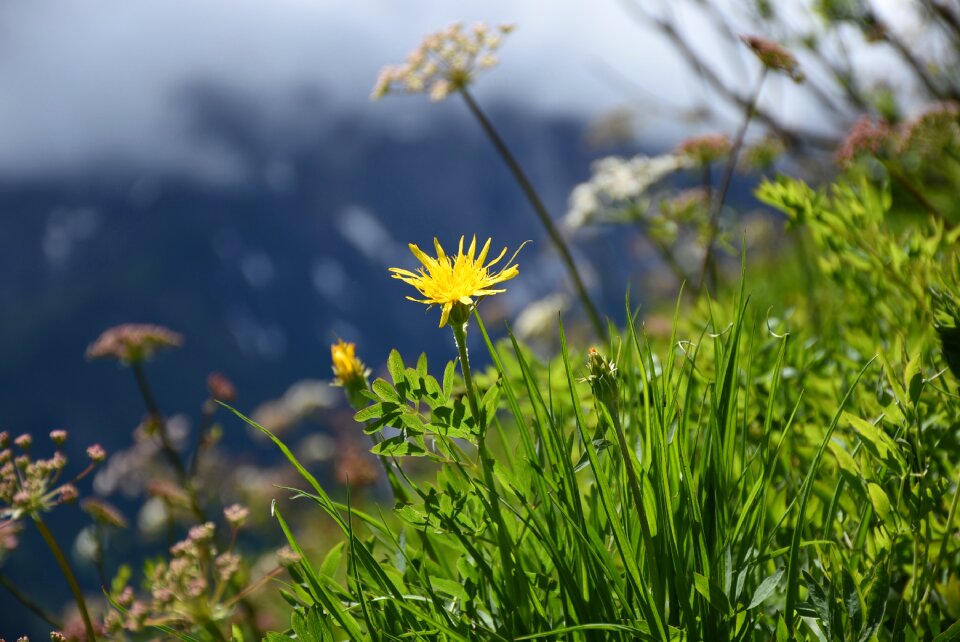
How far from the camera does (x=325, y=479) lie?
512cm

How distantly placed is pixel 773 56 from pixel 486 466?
5.00 ft

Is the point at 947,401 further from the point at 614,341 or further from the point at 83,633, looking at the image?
Result: the point at 83,633

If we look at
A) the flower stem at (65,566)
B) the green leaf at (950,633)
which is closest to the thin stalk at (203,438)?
the flower stem at (65,566)

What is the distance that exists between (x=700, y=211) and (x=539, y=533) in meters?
1.99

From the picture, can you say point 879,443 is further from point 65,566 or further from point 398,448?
point 65,566

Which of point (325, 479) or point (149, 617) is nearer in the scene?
point (149, 617)

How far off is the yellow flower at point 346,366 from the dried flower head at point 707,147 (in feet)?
6.99

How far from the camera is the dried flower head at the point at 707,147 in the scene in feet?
9.46

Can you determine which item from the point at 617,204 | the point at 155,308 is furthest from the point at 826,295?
the point at 155,308

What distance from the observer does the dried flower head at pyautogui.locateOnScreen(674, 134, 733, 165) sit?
288 centimetres

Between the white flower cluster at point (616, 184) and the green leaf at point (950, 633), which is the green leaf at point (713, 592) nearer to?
the green leaf at point (950, 633)

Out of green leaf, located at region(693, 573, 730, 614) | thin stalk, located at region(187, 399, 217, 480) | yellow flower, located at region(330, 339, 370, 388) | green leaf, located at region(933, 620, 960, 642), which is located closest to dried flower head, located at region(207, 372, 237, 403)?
thin stalk, located at region(187, 399, 217, 480)

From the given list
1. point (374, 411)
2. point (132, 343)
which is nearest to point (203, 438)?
point (132, 343)

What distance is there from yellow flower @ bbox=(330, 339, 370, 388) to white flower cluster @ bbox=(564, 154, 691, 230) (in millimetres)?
1930
